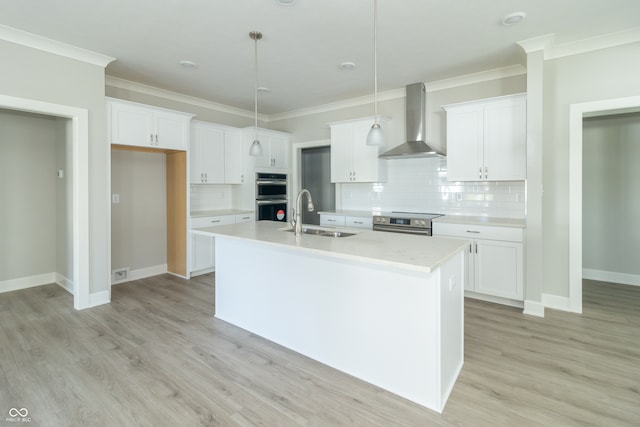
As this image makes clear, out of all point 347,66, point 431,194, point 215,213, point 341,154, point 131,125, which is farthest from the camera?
point 341,154

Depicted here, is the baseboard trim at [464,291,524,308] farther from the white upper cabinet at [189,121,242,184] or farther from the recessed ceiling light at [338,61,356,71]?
the white upper cabinet at [189,121,242,184]

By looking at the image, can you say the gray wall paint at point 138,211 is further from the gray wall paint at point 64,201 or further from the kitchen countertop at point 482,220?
the kitchen countertop at point 482,220

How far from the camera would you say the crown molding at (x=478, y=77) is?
3.86m

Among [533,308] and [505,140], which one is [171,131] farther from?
[533,308]

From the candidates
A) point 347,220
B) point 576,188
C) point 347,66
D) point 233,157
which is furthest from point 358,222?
point 576,188

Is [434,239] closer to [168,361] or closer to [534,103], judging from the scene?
[534,103]

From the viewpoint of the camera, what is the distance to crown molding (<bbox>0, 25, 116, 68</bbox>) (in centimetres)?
296

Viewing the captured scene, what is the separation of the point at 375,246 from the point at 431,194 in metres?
2.70

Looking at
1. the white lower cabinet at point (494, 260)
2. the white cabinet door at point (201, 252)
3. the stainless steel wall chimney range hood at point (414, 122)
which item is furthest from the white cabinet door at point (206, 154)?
the white lower cabinet at point (494, 260)

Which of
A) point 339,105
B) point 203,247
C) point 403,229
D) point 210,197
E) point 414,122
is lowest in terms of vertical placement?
point 203,247

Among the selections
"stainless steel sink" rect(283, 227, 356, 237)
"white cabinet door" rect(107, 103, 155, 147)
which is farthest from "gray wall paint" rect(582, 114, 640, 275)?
"white cabinet door" rect(107, 103, 155, 147)

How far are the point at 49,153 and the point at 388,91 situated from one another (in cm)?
478

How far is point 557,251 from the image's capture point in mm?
3510

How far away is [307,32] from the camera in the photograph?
302 centimetres
